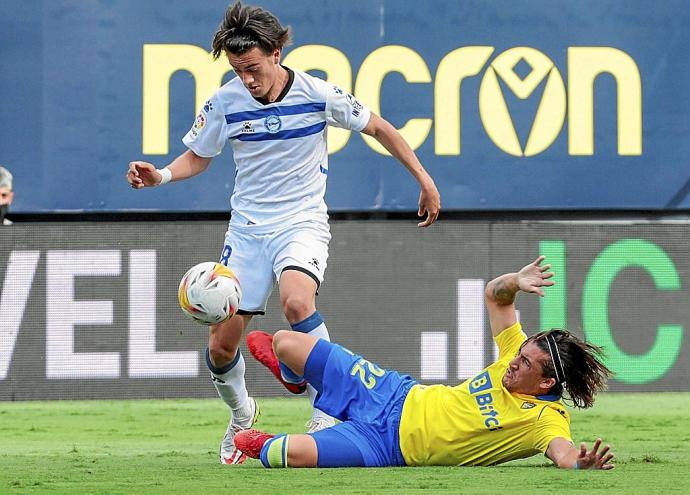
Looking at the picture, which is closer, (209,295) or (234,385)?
(209,295)

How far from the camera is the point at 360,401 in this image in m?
5.97

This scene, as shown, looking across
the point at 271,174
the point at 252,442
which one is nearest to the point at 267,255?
the point at 271,174

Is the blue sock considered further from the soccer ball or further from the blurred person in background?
the blurred person in background

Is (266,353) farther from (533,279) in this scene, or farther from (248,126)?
(533,279)

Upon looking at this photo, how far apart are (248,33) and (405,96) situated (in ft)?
17.1

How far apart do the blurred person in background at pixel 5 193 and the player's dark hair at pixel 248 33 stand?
16.3ft

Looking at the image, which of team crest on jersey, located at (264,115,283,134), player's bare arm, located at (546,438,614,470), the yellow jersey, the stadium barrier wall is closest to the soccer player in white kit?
team crest on jersey, located at (264,115,283,134)

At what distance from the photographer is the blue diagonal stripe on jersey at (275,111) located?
269 inches

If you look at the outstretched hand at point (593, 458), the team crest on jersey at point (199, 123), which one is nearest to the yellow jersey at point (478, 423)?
the outstretched hand at point (593, 458)

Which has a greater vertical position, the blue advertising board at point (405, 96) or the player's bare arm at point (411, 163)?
the blue advertising board at point (405, 96)

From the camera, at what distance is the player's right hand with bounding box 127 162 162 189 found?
6.61 metres

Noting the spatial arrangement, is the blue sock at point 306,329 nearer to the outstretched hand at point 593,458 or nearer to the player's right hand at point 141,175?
the player's right hand at point 141,175

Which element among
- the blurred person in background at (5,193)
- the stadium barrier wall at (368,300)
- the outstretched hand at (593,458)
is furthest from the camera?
the blurred person in background at (5,193)

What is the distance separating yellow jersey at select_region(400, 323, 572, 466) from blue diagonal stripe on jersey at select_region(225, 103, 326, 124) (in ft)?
5.38
